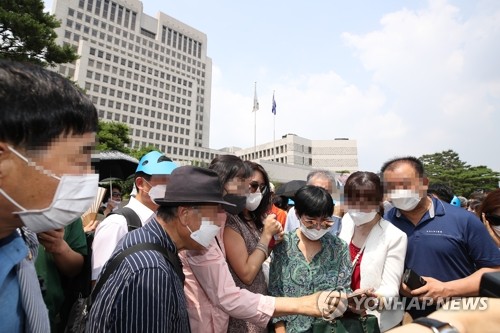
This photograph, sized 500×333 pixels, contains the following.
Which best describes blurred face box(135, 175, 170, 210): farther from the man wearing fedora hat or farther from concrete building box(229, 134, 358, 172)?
concrete building box(229, 134, 358, 172)

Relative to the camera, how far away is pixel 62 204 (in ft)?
3.73

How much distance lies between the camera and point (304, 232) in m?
2.54

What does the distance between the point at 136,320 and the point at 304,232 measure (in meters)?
1.60

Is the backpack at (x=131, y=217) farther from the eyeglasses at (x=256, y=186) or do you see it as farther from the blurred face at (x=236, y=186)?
the eyeglasses at (x=256, y=186)

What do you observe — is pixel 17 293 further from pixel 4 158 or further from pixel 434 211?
pixel 434 211

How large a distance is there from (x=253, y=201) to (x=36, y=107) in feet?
6.87

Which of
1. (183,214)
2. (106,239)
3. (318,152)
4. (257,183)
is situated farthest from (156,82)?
(183,214)

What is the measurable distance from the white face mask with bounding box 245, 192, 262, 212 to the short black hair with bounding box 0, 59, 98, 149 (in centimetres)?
187

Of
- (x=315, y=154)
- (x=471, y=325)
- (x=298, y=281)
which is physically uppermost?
(x=315, y=154)

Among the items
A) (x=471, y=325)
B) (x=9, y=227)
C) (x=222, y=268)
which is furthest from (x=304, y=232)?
(x=9, y=227)

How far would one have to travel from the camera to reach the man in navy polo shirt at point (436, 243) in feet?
7.80

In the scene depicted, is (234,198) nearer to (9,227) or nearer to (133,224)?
(133,224)

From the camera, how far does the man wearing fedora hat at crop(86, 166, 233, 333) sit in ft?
4.20

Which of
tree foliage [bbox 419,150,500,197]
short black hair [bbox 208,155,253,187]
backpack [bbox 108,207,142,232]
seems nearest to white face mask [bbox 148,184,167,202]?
backpack [bbox 108,207,142,232]
